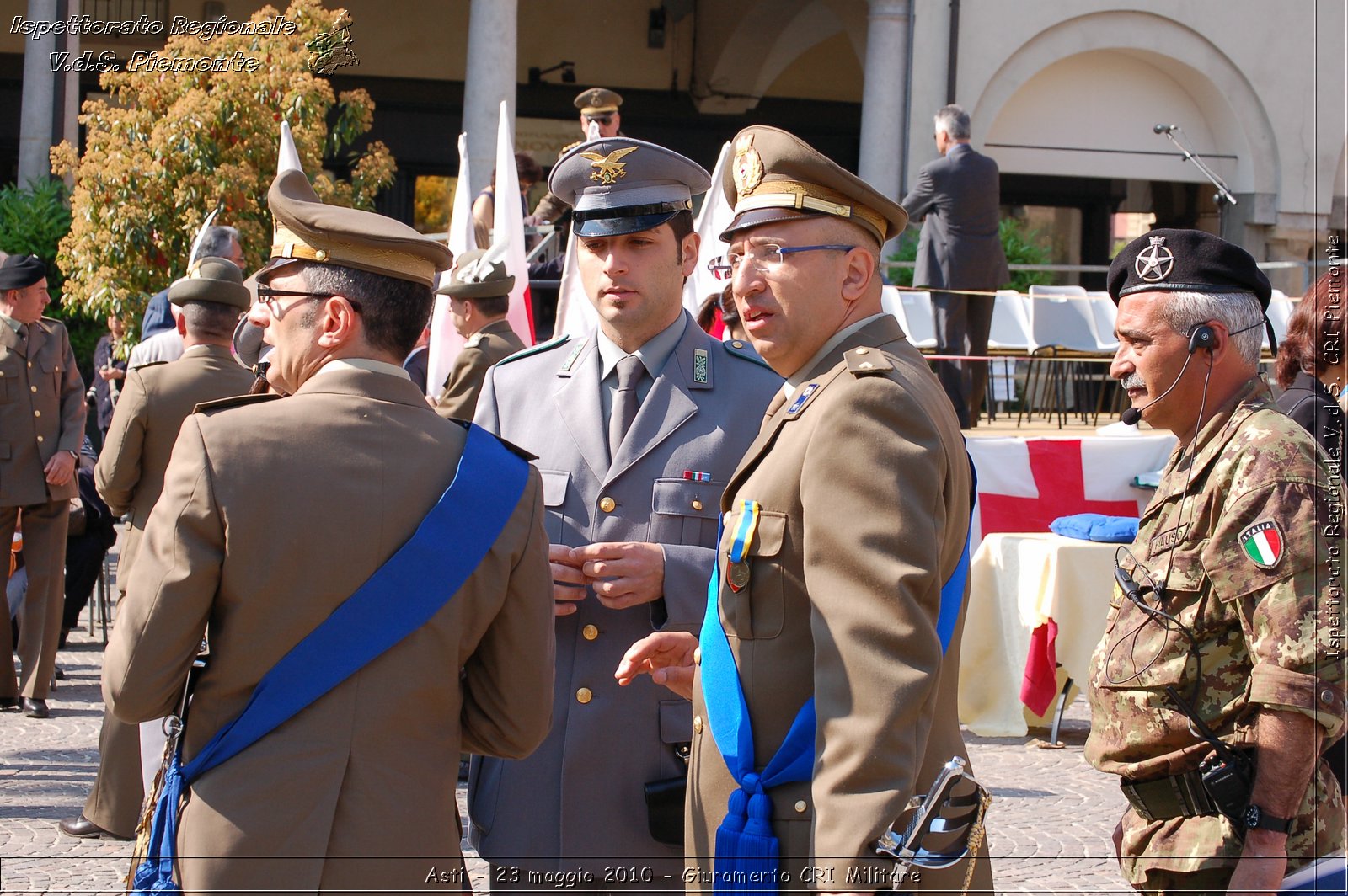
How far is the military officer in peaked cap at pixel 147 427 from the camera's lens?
5.31 meters

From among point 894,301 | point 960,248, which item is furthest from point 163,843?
point 894,301

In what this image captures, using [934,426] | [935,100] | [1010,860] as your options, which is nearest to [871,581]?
[934,426]

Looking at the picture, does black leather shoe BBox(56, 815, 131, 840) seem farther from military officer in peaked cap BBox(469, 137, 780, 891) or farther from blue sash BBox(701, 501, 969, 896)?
blue sash BBox(701, 501, 969, 896)

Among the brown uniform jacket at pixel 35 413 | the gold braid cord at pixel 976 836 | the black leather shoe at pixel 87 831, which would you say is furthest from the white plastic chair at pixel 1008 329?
the gold braid cord at pixel 976 836

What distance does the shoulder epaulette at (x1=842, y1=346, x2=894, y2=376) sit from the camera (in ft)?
7.47

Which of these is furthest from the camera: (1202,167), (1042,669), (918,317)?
(1202,167)

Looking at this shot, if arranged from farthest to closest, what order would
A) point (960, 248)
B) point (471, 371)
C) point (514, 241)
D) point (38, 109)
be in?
1. point (38, 109)
2. point (960, 248)
3. point (514, 241)
4. point (471, 371)

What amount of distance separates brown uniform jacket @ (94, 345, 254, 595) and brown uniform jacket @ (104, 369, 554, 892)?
10.5 feet

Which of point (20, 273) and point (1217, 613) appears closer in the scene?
point (1217, 613)

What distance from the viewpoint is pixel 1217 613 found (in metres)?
2.73

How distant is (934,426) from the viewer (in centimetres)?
226

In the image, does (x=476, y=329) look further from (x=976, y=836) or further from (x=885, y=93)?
(x=885, y=93)

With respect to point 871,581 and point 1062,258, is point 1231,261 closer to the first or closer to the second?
point 871,581

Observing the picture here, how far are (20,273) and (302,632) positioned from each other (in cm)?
592
